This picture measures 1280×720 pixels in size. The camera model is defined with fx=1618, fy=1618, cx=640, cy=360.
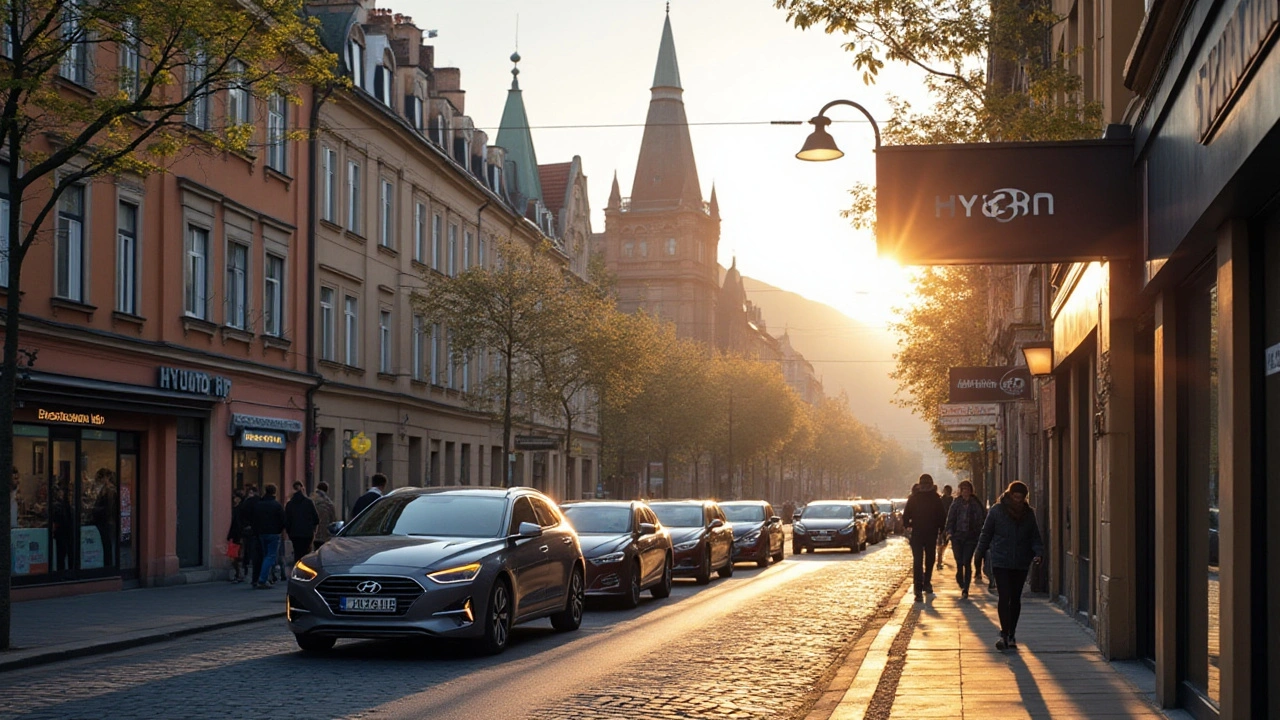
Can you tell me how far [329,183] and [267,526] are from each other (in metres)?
14.0

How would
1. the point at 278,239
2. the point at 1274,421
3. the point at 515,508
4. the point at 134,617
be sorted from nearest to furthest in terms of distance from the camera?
1. the point at 1274,421
2. the point at 515,508
3. the point at 134,617
4. the point at 278,239

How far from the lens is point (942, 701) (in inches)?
462

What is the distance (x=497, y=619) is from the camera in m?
15.3

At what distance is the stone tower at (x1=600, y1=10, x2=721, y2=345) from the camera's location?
470 ft

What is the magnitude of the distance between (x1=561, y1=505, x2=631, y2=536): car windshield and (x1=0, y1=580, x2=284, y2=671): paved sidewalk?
446cm

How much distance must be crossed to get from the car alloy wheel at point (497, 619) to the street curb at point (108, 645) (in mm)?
3985

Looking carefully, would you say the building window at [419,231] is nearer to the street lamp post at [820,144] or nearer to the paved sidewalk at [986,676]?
the paved sidewalk at [986,676]

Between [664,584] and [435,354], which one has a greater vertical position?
[435,354]

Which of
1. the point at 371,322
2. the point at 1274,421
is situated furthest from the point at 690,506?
the point at 1274,421

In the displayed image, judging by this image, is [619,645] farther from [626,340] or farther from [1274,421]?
[626,340]

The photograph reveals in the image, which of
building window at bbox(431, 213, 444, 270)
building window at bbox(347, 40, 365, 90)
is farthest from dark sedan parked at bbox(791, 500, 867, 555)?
building window at bbox(347, 40, 365, 90)

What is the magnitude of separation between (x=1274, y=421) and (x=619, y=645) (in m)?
9.69

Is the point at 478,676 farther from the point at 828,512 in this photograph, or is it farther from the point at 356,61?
the point at 828,512

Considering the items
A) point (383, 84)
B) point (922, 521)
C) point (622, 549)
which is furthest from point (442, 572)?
point (383, 84)
